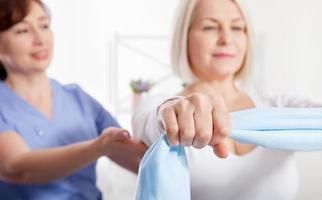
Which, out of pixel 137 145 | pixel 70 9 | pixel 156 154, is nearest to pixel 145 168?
pixel 156 154

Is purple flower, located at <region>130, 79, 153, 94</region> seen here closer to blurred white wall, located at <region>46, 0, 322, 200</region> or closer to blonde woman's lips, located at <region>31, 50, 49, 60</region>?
blurred white wall, located at <region>46, 0, 322, 200</region>

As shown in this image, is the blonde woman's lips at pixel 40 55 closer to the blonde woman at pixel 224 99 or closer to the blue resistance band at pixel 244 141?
the blonde woman at pixel 224 99

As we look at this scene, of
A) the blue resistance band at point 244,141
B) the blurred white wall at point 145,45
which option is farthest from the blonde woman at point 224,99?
the blurred white wall at point 145,45

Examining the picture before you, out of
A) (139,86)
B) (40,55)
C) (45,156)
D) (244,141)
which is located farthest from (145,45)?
(244,141)

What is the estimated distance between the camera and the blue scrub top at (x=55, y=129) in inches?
27.5

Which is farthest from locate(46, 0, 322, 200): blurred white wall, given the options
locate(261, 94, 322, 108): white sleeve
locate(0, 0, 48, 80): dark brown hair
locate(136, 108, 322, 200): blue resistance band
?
locate(136, 108, 322, 200): blue resistance band

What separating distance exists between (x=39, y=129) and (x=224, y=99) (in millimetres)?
286

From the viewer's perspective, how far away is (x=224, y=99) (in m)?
0.65

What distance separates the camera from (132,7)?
1391 millimetres

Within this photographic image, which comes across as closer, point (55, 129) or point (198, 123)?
point (198, 123)

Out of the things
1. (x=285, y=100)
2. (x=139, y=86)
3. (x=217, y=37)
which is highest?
(x=217, y=37)

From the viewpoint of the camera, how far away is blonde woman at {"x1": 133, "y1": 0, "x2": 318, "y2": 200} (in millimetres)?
629

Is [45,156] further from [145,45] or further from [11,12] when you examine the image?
[145,45]

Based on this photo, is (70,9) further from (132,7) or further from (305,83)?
(305,83)
